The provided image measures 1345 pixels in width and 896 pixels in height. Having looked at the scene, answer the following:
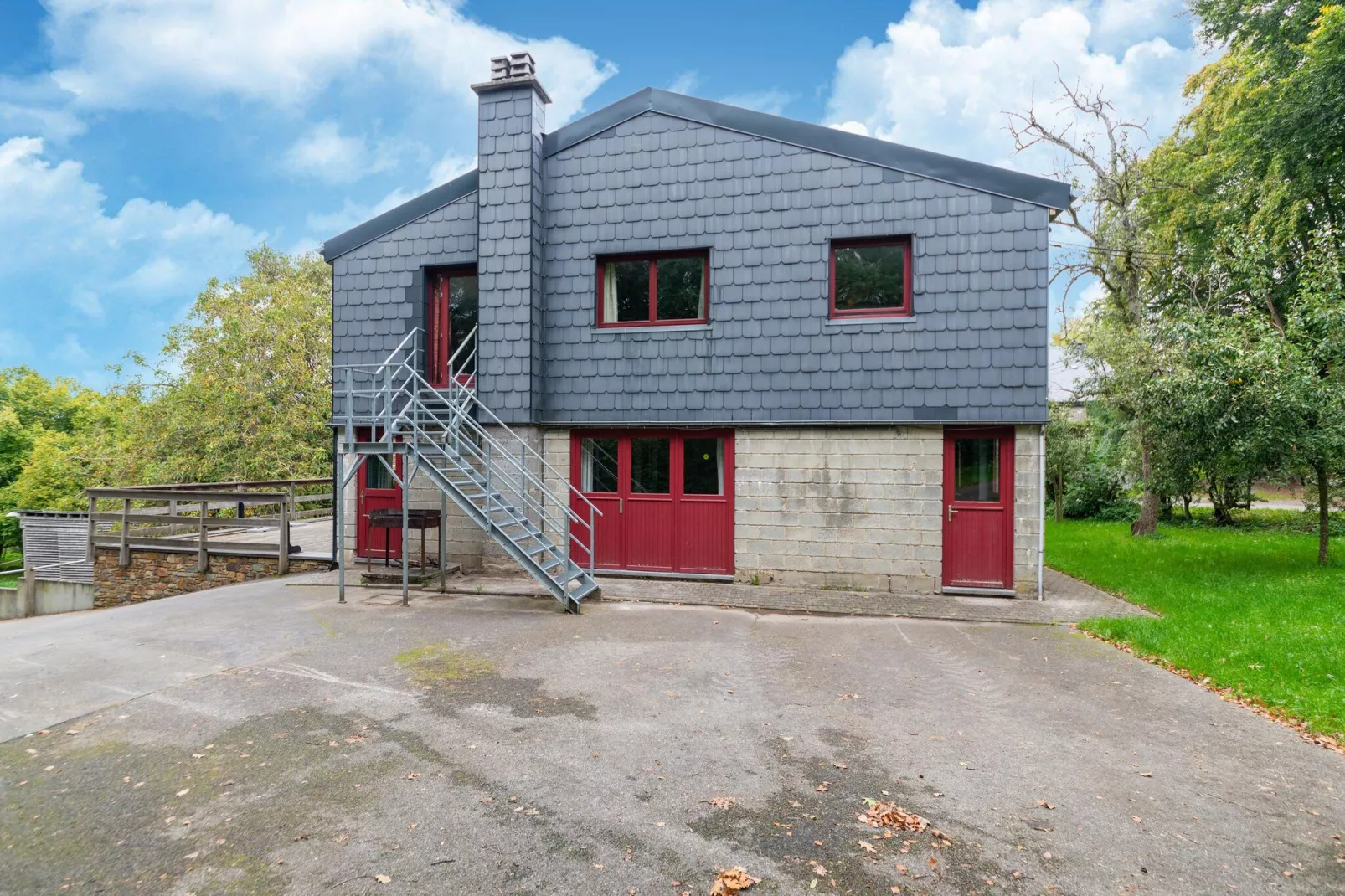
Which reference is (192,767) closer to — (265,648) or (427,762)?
(427,762)

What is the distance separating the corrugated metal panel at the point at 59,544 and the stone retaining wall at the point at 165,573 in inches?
16.7

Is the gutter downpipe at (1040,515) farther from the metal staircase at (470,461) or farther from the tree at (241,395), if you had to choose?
the tree at (241,395)

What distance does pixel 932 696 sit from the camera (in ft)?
18.5

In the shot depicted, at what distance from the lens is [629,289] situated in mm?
10898

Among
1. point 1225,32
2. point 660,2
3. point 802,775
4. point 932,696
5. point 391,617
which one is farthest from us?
point 1225,32

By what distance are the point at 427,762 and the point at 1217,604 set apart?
9486mm

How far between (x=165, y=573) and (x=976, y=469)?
1340 centimetres

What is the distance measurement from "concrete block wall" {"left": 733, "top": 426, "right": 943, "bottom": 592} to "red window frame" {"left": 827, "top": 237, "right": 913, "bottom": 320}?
65.7 inches

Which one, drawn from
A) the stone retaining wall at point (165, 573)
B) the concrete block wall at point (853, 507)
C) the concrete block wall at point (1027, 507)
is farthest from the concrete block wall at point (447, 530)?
the concrete block wall at point (1027, 507)

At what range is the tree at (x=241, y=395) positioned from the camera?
21.9 metres

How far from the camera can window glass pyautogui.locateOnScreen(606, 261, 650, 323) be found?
1082cm

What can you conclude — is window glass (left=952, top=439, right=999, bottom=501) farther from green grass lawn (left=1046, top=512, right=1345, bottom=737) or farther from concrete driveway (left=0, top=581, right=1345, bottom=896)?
concrete driveway (left=0, top=581, right=1345, bottom=896)

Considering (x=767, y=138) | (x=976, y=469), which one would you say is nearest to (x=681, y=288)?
(x=767, y=138)

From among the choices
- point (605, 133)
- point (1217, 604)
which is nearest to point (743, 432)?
point (605, 133)
